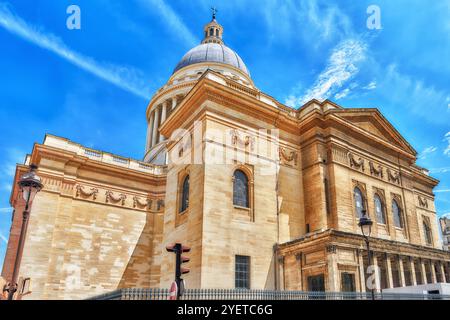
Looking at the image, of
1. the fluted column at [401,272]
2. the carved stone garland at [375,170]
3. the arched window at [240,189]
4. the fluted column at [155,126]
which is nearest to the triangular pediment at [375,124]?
the carved stone garland at [375,170]

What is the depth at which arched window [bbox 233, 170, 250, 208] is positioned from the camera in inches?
816

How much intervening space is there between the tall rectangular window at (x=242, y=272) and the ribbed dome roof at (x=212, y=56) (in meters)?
36.5

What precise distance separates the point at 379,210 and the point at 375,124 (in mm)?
6462

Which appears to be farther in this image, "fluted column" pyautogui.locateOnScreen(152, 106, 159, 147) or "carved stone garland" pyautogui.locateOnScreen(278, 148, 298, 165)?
"fluted column" pyautogui.locateOnScreen(152, 106, 159, 147)

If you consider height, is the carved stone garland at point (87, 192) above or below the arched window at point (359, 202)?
above

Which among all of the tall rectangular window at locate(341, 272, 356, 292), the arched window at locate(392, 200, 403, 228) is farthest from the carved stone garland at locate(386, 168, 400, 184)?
the tall rectangular window at locate(341, 272, 356, 292)

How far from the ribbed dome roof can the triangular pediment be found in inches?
1100

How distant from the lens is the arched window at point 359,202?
76.6 ft

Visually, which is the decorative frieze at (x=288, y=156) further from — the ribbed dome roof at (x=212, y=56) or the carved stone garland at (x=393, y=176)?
the ribbed dome roof at (x=212, y=56)

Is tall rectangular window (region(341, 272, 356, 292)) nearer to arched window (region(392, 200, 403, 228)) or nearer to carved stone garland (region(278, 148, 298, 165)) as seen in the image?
carved stone garland (region(278, 148, 298, 165))

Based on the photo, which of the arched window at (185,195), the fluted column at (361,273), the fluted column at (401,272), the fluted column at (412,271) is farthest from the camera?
the arched window at (185,195)

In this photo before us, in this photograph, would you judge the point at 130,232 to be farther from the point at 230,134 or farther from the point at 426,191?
the point at 426,191
